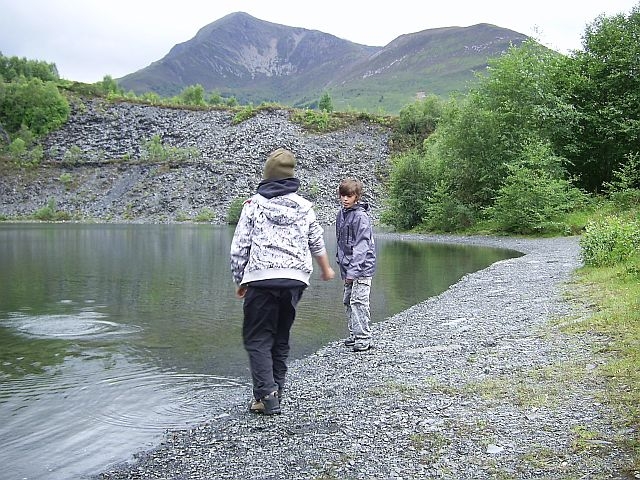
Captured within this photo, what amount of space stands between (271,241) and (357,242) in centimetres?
338

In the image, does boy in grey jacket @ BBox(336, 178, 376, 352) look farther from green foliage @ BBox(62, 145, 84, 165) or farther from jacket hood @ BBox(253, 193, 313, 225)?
green foliage @ BBox(62, 145, 84, 165)

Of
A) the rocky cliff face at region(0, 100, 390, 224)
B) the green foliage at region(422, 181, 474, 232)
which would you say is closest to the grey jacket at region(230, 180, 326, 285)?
the green foliage at region(422, 181, 474, 232)

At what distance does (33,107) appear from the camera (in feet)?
329

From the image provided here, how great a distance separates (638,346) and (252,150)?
85.1 meters

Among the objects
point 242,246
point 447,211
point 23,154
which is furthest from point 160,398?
point 23,154

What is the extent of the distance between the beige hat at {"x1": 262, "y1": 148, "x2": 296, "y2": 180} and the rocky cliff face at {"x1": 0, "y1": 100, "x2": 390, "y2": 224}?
60226mm

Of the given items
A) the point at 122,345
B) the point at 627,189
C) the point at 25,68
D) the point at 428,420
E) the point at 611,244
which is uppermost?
the point at 25,68

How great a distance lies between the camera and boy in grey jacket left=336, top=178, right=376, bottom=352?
31.4ft

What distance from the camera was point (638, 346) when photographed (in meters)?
7.22

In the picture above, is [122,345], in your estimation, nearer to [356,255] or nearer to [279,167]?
[356,255]

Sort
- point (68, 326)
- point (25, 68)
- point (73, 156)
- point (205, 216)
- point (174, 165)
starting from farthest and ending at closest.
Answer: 1. point (25, 68)
2. point (73, 156)
3. point (174, 165)
4. point (205, 216)
5. point (68, 326)

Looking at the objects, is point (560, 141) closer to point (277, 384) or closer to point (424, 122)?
point (277, 384)

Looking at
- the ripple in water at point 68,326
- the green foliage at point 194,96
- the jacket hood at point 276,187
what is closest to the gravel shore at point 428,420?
the jacket hood at point 276,187

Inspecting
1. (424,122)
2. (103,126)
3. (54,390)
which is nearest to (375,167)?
(424,122)
